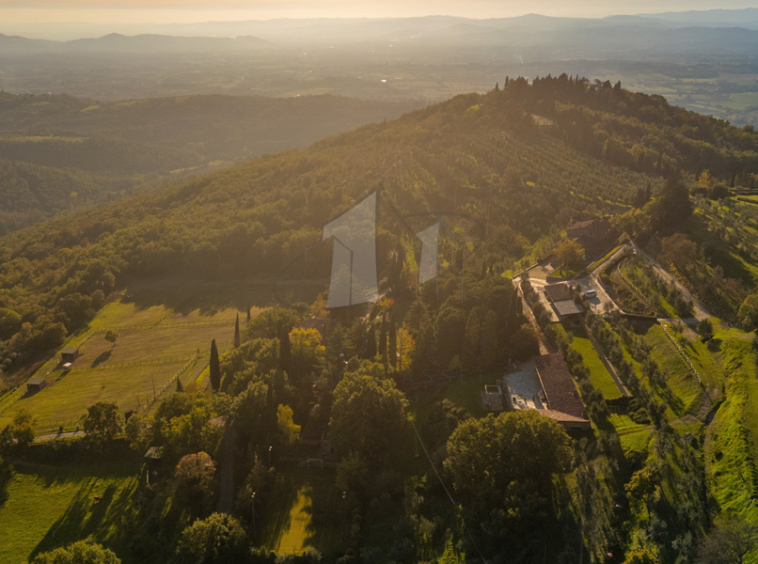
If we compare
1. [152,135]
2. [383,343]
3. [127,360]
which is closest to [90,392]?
[127,360]

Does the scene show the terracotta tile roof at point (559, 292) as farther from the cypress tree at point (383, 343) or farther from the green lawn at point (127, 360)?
the green lawn at point (127, 360)

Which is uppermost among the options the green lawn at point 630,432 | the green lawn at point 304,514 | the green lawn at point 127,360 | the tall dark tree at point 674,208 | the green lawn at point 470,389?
the tall dark tree at point 674,208

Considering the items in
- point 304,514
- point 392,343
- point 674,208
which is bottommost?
point 304,514

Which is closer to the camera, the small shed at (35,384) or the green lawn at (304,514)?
the green lawn at (304,514)

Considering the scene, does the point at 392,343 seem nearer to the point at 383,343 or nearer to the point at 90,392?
the point at 383,343

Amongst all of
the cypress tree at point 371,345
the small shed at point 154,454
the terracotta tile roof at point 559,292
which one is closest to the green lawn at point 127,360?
the small shed at point 154,454

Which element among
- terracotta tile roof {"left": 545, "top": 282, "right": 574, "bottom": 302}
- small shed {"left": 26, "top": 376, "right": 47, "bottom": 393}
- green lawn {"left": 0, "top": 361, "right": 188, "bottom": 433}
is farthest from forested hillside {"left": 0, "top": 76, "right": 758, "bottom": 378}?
green lawn {"left": 0, "top": 361, "right": 188, "bottom": 433}

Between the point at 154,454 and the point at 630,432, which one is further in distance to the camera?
the point at 154,454
